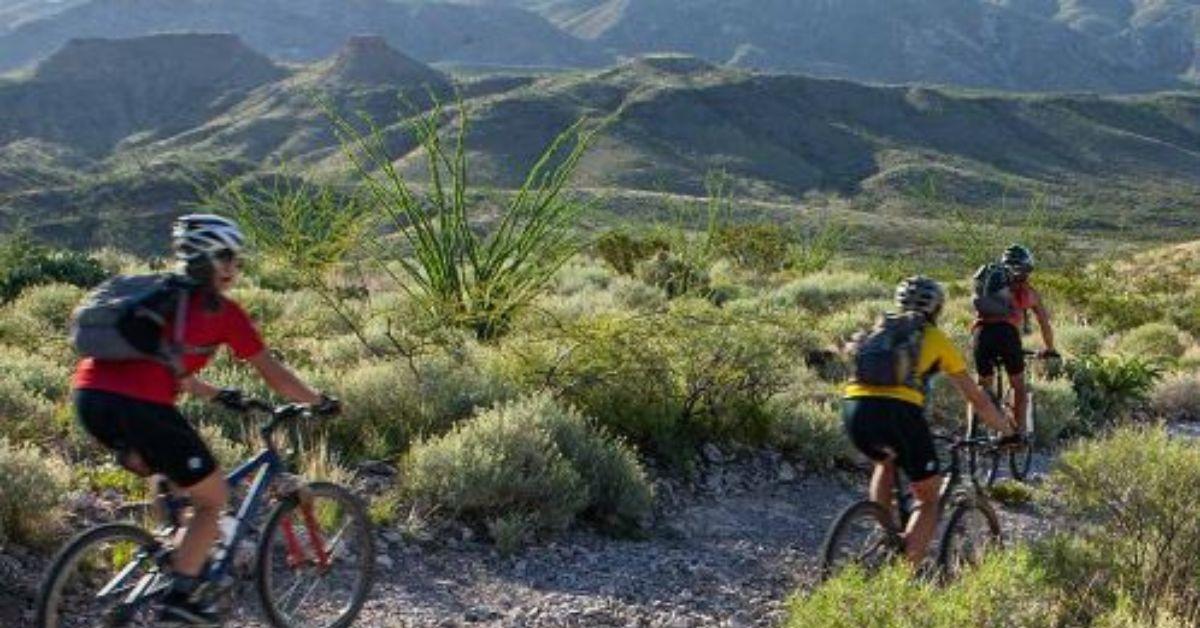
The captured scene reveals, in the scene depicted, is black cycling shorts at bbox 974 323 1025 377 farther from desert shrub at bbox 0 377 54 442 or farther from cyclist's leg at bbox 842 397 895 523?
desert shrub at bbox 0 377 54 442

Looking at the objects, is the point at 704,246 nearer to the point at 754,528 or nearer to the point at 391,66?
the point at 754,528

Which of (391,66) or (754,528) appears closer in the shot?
(754,528)

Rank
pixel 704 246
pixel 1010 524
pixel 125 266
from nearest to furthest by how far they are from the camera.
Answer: pixel 1010 524, pixel 704 246, pixel 125 266

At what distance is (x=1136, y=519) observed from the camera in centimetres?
716

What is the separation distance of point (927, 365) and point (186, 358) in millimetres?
3963

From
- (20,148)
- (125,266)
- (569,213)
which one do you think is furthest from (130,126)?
(569,213)

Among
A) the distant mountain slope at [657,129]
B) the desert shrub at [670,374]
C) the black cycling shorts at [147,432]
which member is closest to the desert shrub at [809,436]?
the desert shrub at [670,374]

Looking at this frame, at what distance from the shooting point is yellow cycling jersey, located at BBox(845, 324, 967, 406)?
257 inches

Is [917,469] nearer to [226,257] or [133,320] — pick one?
[226,257]

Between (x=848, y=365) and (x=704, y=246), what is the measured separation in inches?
233

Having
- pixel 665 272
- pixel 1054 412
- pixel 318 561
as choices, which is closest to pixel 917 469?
pixel 318 561

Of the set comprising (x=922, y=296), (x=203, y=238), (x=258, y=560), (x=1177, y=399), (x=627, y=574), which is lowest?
(x=627, y=574)

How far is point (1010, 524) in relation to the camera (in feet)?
30.4

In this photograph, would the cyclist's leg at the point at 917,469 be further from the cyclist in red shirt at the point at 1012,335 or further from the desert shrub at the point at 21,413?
the desert shrub at the point at 21,413
